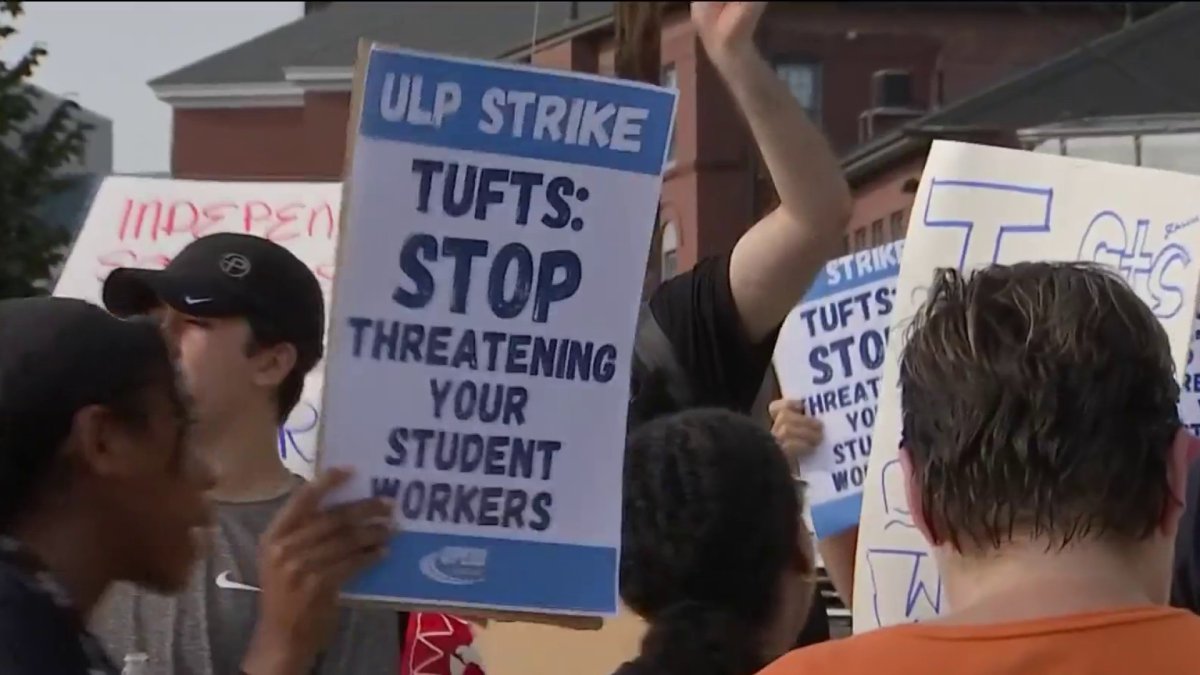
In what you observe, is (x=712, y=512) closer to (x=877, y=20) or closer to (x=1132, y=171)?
(x=1132, y=171)

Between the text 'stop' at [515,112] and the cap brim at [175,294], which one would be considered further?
the cap brim at [175,294]

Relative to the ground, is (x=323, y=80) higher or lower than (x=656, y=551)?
higher

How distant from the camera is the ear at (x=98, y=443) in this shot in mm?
2414

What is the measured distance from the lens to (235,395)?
335 cm

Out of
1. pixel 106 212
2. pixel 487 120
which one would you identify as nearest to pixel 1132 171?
pixel 487 120

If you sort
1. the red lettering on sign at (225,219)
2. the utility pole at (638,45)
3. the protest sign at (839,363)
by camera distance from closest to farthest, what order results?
the protest sign at (839,363)
the red lettering on sign at (225,219)
the utility pole at (638,45)

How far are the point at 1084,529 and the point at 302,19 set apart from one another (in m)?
59.6

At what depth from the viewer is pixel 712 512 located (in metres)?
2.84

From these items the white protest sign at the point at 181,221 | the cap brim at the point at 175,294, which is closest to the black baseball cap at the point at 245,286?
the cap brim at the point at 175,294

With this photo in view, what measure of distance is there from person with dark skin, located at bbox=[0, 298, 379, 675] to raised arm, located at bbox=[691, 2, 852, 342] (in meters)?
1.28

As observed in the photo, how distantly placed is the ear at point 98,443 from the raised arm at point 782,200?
140cm

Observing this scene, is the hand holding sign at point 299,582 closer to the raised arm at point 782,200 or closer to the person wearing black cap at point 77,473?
the person wearing black cap at point 77,473

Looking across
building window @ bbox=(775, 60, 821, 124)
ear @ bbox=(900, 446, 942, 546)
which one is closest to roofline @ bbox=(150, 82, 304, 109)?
building window @ bbox=(775, 60, 821, 124)

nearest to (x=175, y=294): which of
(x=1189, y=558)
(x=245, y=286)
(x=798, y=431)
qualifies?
(x=245, y=286)
